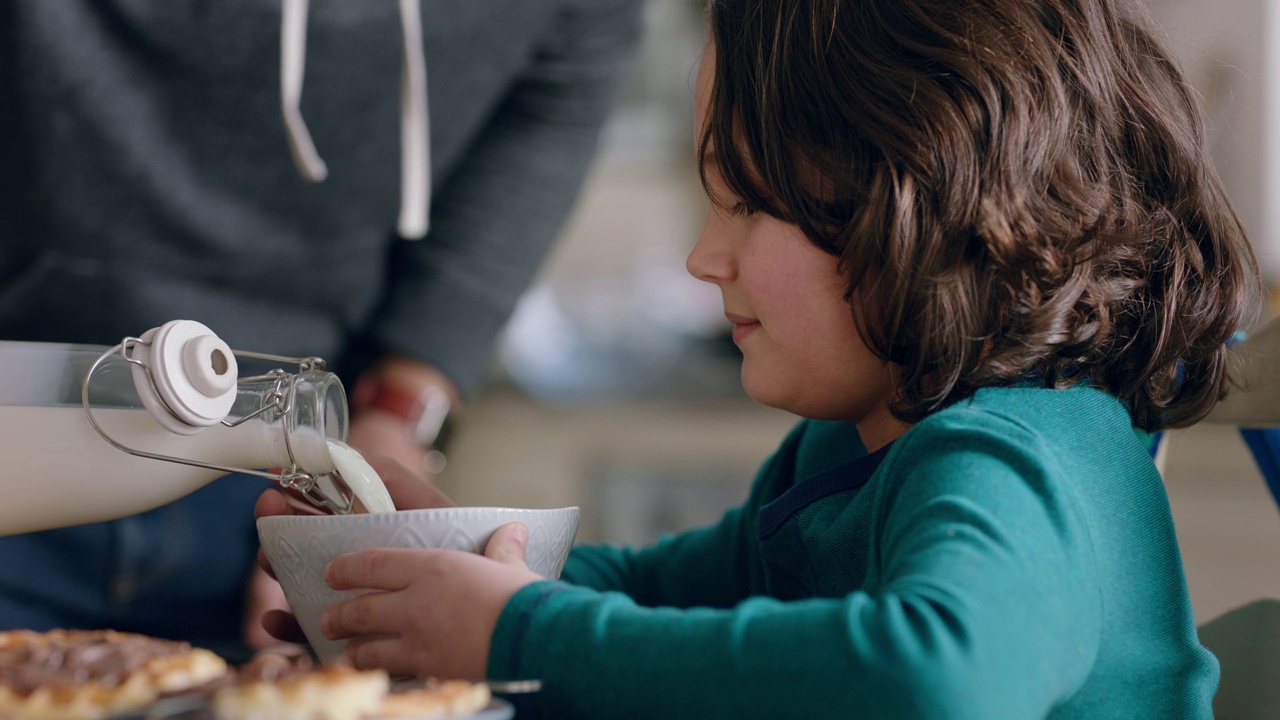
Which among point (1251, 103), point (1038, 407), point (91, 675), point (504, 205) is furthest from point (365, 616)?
point (1251, 103)

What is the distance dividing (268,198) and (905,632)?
0.90 meters

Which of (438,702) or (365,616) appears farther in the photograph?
(365,616)

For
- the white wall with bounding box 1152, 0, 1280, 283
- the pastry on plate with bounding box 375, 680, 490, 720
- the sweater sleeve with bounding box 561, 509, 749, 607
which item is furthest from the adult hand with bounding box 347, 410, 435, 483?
the white wall with bounding box 1152, 0, 1280, 283

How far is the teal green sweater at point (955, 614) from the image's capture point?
431 millimetres

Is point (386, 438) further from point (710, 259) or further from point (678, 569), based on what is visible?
point (710, 259)

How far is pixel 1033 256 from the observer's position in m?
0.63

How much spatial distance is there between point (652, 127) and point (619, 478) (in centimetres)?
114

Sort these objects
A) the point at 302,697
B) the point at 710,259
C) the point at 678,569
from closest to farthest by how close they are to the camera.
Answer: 1. the point at 302,697
2. the point at 710,259
3. the point at 678,569

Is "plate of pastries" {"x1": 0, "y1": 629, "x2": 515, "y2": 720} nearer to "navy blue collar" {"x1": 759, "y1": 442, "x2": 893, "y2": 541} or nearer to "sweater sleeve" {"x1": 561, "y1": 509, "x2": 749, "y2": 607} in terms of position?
"navy blue collar" {"x1": 759, "y1": 442, "x2": 893, "y2": 541}

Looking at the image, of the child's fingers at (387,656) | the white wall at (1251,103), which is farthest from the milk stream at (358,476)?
the white wall at (1251,103)

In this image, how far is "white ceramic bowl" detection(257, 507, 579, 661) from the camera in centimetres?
55

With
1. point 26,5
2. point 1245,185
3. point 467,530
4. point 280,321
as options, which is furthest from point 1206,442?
point 26,5

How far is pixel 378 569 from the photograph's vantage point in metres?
0.52

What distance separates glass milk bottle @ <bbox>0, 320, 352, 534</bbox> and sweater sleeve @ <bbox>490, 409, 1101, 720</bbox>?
20 centimetres
